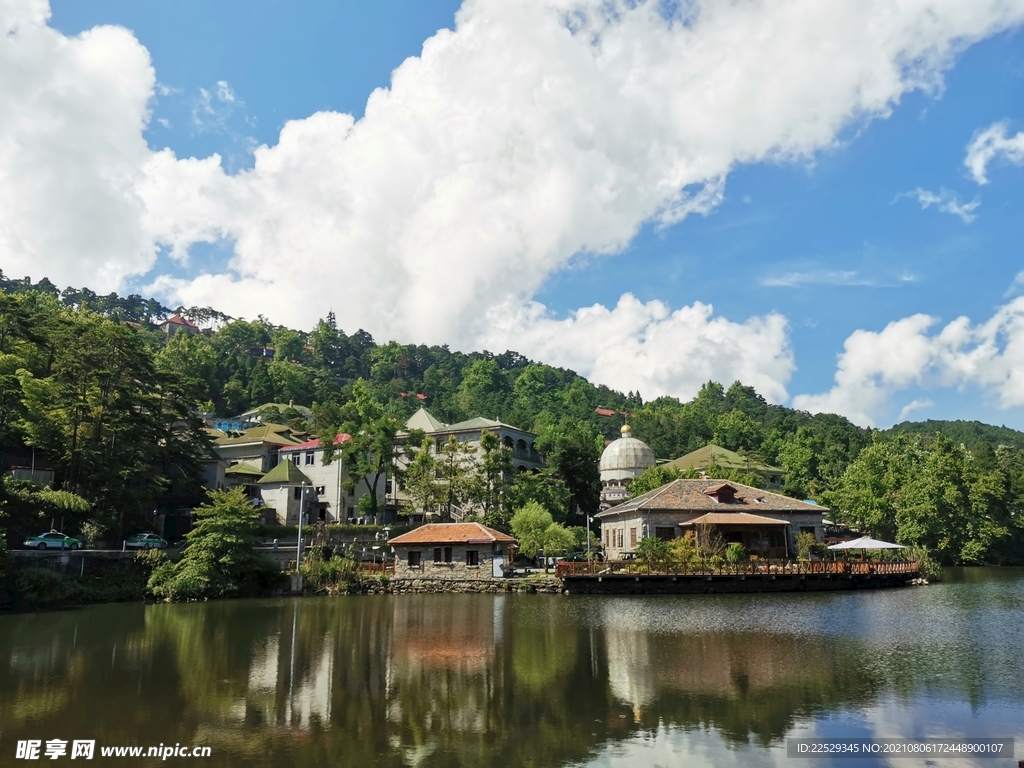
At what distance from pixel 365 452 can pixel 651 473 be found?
23400mm

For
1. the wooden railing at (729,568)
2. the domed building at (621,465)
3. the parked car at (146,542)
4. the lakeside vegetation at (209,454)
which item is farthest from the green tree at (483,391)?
the wooden railing at (729,568)

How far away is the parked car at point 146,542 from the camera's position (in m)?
45.3

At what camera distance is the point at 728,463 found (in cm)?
8006

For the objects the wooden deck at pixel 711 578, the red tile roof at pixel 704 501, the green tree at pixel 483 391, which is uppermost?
the green tree at pixel 483 391

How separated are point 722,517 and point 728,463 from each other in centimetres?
3403

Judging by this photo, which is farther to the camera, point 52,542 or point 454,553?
point 454,553

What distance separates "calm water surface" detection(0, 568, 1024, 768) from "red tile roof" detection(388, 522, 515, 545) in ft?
43.0

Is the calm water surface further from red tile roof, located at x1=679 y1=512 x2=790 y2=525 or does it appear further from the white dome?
the white dome

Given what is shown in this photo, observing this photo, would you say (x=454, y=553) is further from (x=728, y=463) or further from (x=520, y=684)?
(x=728, y=463)

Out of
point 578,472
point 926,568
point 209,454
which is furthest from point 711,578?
point 209,454

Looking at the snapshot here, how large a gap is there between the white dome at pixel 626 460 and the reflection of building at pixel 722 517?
1937cm

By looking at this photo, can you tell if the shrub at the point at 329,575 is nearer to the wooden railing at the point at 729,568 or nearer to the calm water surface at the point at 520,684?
the calm water surface at the point at 520,684

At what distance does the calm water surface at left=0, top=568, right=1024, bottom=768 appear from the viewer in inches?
531

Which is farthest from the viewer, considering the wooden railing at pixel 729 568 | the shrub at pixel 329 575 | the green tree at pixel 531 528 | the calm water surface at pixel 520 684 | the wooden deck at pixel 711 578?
the green tree at pixel 531 528
